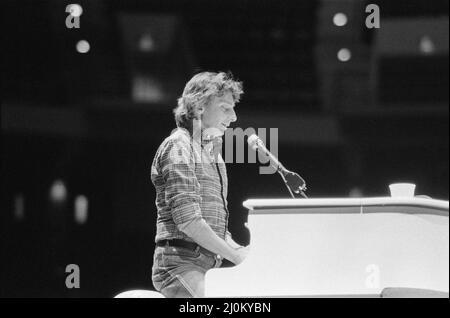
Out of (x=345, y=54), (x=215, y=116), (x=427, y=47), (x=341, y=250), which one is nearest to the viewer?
(x=341, y=250)

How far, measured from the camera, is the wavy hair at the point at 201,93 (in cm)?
281

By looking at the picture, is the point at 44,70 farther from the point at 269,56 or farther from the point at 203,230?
the point at 203,230

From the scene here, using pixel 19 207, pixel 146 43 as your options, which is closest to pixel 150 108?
pixel 146 43

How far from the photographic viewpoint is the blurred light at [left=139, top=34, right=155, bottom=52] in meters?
4.19

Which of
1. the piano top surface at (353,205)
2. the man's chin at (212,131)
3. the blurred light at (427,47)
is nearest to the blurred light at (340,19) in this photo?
the blurred light at (427,47)

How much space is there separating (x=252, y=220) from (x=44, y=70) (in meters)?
2.28

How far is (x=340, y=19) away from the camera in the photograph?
14.0 ft

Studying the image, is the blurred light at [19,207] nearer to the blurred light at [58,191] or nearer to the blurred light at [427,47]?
the blurred light at [58,191]

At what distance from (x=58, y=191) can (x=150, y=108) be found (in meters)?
0.78

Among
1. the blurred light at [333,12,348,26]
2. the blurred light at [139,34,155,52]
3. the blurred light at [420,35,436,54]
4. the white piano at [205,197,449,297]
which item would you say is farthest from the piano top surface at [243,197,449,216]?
the blurred light at [420,35,436,54]

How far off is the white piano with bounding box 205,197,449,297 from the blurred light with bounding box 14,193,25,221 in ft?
7.14

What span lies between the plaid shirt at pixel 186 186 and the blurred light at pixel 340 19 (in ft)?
5.79

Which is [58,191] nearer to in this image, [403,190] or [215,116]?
[215,116]

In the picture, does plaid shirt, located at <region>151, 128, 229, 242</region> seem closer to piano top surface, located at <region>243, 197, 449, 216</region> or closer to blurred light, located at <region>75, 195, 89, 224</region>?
piano top surface, located at <region>243, 197, 449, 216</region>
